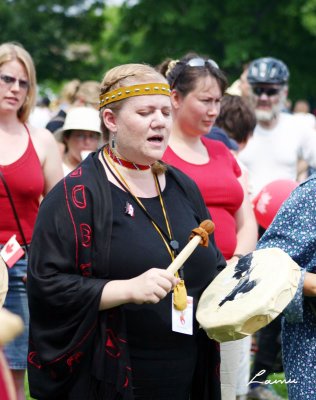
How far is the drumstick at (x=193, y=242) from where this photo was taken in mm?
3387

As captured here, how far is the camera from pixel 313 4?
28438 millimetres

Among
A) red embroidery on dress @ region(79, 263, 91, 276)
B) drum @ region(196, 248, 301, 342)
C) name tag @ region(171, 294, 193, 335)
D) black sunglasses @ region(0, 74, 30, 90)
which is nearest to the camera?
drum @ region(196, 248, 301, 342)

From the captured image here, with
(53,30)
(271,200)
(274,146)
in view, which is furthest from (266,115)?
(53,30)

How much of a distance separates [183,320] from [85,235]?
0.53m

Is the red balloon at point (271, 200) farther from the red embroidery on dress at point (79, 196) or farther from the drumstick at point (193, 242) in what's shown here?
the red embroidery on dress at point (79, 196)

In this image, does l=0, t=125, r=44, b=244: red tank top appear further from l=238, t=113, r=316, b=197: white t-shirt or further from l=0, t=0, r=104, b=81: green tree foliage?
l=0, t=0, r=104, b=81: green tree foliage

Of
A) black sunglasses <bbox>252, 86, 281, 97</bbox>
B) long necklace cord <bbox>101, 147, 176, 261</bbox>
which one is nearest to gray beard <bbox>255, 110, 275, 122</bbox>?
black sunglasses <bbox>252, 86, 281, 97</bbox>

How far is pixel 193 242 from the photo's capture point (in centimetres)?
350

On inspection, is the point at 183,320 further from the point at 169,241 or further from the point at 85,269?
the point at 85,269

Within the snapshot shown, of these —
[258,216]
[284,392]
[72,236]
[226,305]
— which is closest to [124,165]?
[72,236]

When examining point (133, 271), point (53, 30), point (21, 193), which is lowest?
point (133, 271)

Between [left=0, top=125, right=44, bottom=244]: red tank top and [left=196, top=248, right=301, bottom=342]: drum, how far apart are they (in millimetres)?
1762

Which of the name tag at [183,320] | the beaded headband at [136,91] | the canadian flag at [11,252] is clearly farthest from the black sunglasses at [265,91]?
the name tag at [183,320]

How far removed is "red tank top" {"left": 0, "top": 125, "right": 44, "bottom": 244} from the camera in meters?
5.12
